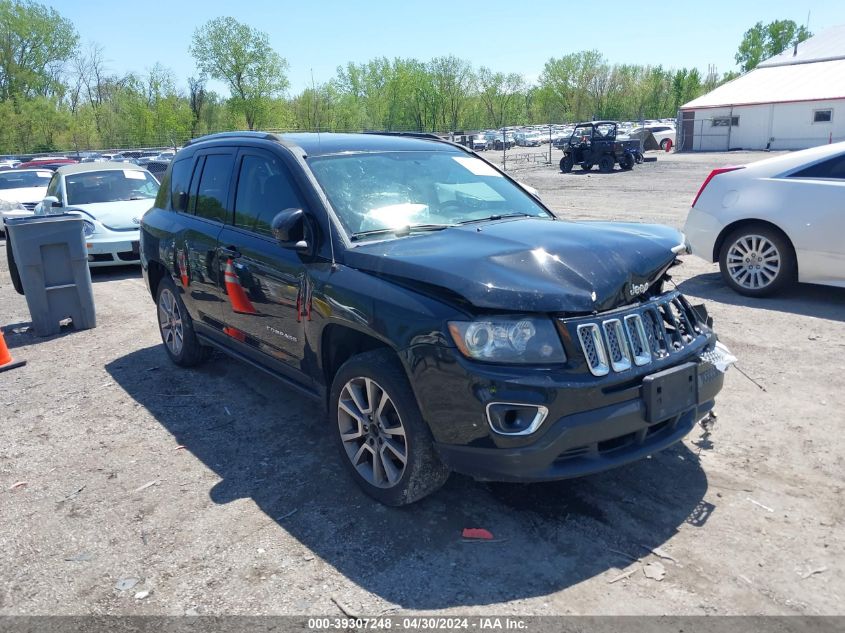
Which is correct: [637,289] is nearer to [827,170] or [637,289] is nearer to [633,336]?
[633,336]

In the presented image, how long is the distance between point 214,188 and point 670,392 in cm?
360

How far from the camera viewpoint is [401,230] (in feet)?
13.0

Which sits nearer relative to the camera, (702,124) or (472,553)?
(472,553)

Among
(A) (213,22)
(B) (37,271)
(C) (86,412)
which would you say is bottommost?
(C) (86,412)

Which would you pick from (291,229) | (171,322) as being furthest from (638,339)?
(171,322)

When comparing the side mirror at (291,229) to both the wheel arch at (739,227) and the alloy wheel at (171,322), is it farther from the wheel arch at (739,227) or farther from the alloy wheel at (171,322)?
the wheel arch at (739,227)

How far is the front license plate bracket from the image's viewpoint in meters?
3.15

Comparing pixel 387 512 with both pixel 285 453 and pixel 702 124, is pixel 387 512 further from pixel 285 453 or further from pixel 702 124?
pixel 702 124

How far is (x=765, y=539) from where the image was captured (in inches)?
128

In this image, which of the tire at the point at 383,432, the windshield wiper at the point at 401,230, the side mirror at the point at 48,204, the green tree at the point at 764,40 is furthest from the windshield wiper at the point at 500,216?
the green tree at the point at 764,40

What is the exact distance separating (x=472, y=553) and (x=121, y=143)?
63841mm

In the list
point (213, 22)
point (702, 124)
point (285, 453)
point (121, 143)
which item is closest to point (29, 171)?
point (285, 453)

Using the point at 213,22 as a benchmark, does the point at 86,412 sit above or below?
below

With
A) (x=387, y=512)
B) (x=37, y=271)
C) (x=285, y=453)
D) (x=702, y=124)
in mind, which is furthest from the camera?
(x=702, y=124)
